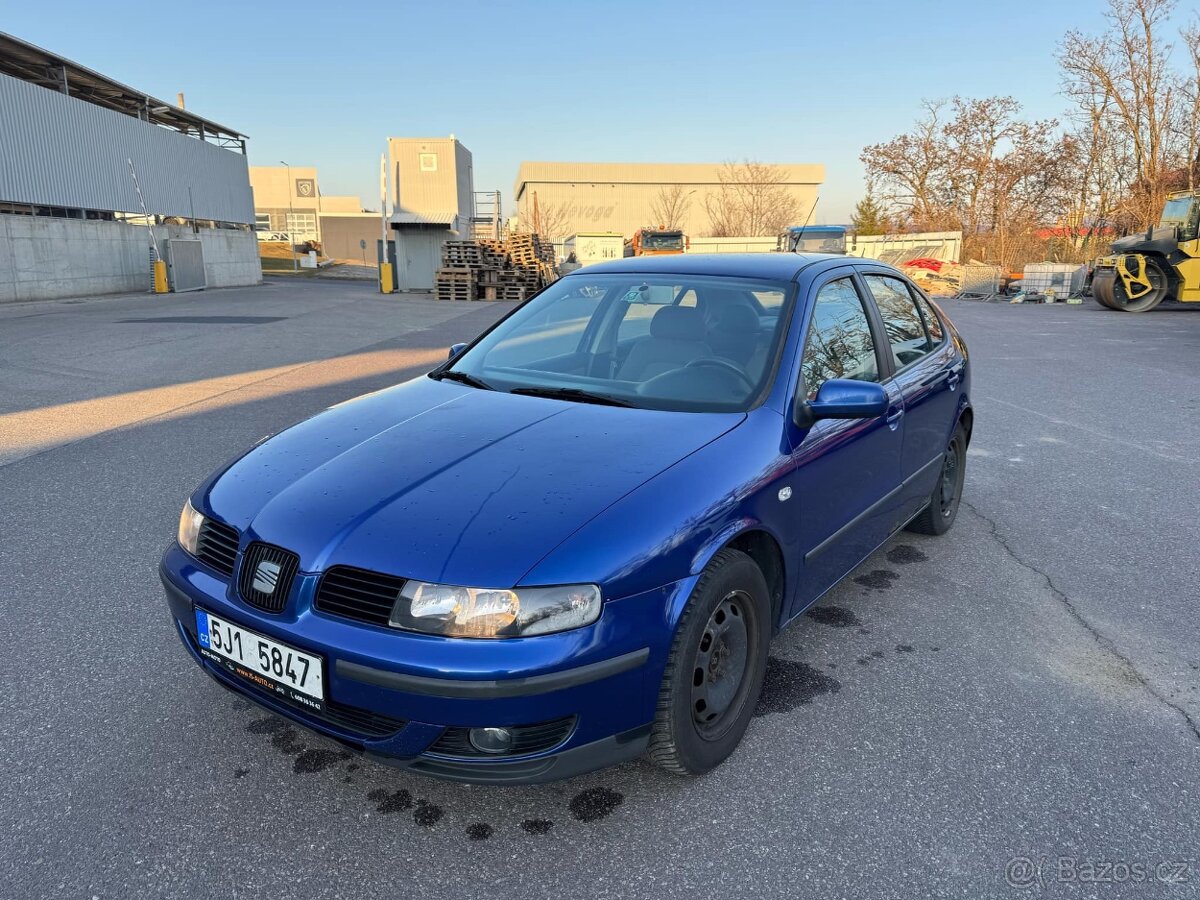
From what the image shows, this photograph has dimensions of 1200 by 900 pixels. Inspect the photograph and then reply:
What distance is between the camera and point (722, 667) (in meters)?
2.38

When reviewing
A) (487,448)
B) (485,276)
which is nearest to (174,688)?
(487,448)

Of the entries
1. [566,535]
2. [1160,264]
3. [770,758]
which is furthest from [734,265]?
[1160,264]

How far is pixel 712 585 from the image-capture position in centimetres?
218

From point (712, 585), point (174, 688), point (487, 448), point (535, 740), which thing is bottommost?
point (174, 688)

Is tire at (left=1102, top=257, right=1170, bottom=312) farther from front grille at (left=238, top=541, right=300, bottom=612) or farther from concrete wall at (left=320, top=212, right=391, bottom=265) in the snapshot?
concrete wall at (left=320, top=212, right=391, bottom=265)

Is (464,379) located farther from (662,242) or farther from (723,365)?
(662,242)

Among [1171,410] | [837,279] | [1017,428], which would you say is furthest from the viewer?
[1171,410]

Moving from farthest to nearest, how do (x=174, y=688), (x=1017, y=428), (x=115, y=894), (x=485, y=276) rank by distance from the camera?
(x=485, y=276) → (x=1017, y=428) → (x=174, y=688) → (x=115, y=894)

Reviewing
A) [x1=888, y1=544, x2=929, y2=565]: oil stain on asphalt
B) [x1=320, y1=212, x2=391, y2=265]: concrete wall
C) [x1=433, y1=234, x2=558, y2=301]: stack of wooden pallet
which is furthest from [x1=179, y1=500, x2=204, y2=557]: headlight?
[x1=320, y1=212, x2=391, y2=265]: concrete wall

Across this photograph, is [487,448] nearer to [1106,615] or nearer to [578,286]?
[578,286]

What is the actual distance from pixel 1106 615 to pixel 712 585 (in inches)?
92.7

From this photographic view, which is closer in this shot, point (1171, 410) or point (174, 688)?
point (174, 688)

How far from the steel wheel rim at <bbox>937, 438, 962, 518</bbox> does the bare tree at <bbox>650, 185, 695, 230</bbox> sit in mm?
68648

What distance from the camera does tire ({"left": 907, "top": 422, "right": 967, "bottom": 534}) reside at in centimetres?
423
